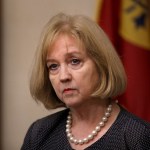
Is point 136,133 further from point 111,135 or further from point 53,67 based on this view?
point 53,67

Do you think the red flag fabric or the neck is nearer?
the neck

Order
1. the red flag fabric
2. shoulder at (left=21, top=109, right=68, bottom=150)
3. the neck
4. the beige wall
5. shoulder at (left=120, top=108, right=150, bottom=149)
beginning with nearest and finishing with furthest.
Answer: shoulder at (left=120, top=108, right=150, bottom=149), the neck, shoulder at (left=21, top=109, right=68, bottom=150), the red flag fabric, the beige wall

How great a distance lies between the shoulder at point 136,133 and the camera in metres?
1.10

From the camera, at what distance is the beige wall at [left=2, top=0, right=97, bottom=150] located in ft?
6.37

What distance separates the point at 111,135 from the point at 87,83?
7.5 inches

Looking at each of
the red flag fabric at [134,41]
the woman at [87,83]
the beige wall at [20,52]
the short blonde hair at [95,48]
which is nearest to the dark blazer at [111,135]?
the woman at [87,83]

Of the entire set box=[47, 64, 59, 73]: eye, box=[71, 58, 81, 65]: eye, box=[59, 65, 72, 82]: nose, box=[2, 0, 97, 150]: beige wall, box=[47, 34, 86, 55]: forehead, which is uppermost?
box=[47, 34, 86, 55]: forehead

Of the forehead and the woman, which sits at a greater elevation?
the forehead

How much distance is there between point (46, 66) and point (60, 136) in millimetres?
260

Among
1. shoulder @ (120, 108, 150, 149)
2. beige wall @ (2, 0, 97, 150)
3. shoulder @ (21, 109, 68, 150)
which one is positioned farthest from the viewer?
beige wall @ (2, 0, 97, 150)

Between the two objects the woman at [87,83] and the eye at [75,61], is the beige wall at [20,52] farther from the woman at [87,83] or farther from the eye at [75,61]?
the eye at [75,61]

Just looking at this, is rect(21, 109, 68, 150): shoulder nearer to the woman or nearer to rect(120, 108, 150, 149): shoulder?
the woman

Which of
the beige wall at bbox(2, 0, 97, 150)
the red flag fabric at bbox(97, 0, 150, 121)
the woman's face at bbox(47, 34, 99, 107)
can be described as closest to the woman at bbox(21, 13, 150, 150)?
the woman's face at bbox(47, 34, 99, 107)

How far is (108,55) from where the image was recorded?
1152 millimetres
